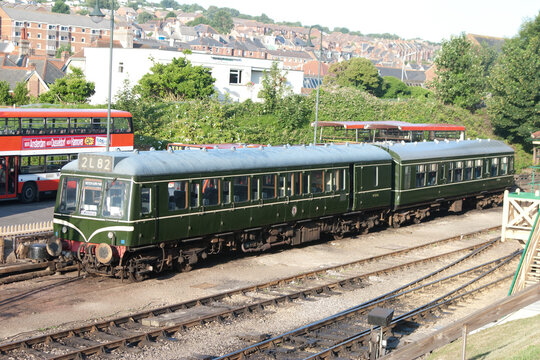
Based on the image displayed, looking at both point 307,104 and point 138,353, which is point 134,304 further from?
point 307,104

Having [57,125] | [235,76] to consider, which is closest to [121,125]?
[57,125]

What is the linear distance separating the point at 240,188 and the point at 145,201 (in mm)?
3849

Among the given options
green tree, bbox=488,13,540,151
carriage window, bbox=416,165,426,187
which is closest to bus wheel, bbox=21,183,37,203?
carriage window, bbox=416,165,426,187

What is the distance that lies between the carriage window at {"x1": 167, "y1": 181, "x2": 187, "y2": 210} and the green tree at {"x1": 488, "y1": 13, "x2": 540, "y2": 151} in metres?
42.4

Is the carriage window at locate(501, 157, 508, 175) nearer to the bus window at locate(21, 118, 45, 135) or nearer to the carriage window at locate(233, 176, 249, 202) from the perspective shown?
the carriage window at locate(233, 176, 249, 202)

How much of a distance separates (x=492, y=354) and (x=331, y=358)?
309 centimetres

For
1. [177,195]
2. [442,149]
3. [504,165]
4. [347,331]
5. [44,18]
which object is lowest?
[347,331]

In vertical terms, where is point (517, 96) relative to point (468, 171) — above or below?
above

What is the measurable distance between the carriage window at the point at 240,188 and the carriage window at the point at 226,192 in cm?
22

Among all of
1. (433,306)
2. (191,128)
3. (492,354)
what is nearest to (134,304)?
(433,306)

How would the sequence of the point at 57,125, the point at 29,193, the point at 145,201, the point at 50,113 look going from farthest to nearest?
1. the point at 57,125
2. the point at 50,113
3. the point at 29,193
4. the point at 145,201

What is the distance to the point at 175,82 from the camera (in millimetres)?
53750

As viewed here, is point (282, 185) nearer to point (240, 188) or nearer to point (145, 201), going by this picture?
point (240, 188)

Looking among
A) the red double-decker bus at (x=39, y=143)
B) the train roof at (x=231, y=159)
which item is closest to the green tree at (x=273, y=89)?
the red double-decker bus at (x=39, y=143)
